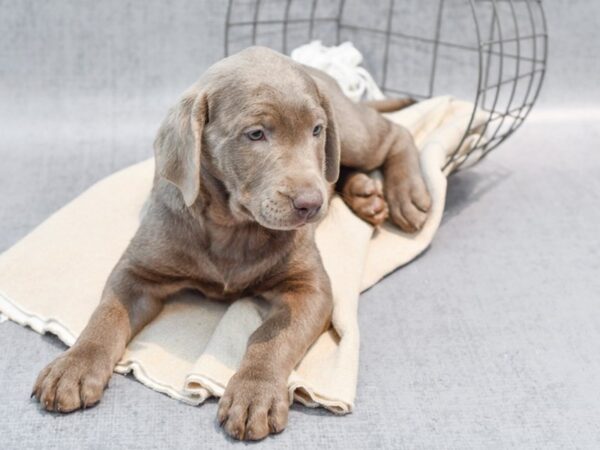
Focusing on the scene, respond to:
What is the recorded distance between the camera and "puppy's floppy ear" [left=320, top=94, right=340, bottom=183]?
9.73 ft

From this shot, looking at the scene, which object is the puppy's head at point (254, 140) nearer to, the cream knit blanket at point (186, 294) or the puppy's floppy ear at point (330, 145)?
the puppy's floppy ear at point (330, 145)

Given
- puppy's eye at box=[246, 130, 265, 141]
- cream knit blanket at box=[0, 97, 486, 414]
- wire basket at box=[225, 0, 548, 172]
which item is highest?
puppy's eye at box=[246, 130, 265, 141]

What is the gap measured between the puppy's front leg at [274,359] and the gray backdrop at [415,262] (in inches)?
2.9

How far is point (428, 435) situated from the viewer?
7.97ft

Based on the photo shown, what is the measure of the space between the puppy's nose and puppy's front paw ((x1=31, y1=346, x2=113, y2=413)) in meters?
0.77

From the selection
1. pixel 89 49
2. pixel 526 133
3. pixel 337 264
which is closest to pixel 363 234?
pixel 337 264

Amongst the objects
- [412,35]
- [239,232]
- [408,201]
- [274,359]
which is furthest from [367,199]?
[412,35]

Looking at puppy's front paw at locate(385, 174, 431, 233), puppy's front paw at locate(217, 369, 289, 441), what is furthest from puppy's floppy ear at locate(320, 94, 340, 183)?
puppy's front paw at locate(217, 369, 289, 441)

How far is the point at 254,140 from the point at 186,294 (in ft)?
2.63

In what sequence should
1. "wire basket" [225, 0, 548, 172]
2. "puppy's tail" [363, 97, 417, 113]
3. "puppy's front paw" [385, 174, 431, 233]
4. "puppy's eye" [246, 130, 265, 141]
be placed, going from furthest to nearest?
1. "wire basket" [225, 0, 548, 172]
2. "puppy's tail" [363, 97, 417, 113]
3. "puppy's front paw" [385, 174, 431, 233]
4. "puppy's eye" [246, 130, 265, 141]

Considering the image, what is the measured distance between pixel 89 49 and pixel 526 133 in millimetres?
2680

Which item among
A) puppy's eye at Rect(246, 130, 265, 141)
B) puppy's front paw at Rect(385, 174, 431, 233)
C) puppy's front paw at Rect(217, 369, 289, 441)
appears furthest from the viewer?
puppy's front paw at Rect(385, 174, 431, 233)

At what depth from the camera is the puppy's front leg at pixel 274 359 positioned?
2357mm

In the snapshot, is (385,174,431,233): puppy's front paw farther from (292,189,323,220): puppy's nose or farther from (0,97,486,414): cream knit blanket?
(292,189,323,220): puppy's nose
